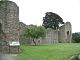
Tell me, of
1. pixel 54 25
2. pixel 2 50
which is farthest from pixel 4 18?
pixel 54 25

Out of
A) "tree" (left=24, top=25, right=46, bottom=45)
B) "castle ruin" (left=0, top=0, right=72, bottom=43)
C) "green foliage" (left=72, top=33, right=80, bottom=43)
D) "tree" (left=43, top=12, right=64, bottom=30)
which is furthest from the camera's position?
"tree" (left=43, top=12, right=64, bottom=30)

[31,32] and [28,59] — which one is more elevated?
[31,32]

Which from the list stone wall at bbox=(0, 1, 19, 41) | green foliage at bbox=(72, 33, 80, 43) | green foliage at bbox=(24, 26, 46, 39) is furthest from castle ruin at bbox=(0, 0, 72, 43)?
green foliage at bbox=(72, 33, 80, 43)

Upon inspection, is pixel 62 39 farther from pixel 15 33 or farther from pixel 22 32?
pixel 15 33

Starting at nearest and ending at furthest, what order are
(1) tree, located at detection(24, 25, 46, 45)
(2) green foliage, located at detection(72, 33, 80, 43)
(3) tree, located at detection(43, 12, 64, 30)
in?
(1) tree, located at detection(24, 25, 46, 45)
(2) green foliage, located at detection(72, 33, 80, 43)
(3) tree, located at detection(43, 12, 64, 30)

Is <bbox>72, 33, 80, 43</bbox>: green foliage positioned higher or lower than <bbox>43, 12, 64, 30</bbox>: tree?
lower

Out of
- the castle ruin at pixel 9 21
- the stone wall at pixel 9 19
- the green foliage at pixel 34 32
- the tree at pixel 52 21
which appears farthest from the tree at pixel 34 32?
the tree at pixel 52 21

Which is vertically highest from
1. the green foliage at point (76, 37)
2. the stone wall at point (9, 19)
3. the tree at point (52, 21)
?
the tree at point (52, 21)

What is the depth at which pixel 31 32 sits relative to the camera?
3575 centimetres

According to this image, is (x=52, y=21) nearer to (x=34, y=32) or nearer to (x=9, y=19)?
(x=34, y=32)

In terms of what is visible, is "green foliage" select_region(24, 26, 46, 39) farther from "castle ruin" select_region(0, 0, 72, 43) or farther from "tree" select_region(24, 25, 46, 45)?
"castle ruin" select_region(0, 0, 72, 43)

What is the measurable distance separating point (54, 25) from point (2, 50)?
39.4 m

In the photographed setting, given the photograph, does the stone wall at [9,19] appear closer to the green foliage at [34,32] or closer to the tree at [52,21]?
the green foliage at [34,32]

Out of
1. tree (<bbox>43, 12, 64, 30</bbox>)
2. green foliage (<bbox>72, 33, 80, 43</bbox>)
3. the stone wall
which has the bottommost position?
green foliage (<bbox>72, 33, 80, 43</bbox>)
